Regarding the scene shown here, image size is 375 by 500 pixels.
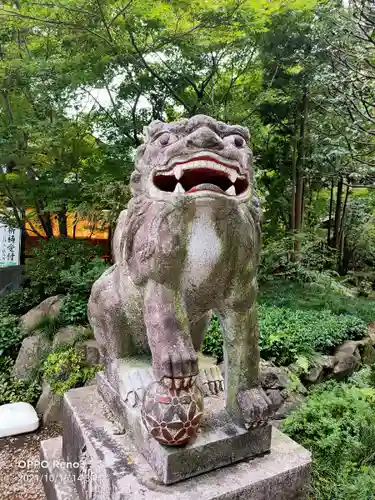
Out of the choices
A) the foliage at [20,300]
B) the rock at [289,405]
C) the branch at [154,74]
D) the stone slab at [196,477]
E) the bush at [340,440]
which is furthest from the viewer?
the foliage at [20,300]

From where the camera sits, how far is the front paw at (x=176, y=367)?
1554 millimetres

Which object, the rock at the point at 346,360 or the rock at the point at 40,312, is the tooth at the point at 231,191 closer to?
the rock at the point at 346,360

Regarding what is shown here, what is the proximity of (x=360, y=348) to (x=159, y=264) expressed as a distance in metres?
4.75

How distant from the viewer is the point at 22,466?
3.58 meters

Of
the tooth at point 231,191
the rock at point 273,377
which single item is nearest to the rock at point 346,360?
the rock at point 273,377

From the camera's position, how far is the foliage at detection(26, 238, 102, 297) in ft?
19.5

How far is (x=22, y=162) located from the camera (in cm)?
574

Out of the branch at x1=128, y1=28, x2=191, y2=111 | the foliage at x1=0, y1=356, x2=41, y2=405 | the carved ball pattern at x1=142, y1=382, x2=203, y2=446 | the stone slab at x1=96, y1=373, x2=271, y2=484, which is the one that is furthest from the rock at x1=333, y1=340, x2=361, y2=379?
the branch at x1=128, y1=28, x2=191, y2=111

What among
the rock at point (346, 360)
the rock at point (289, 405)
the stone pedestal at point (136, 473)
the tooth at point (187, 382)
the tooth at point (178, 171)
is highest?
the tooth at point (178, 171)

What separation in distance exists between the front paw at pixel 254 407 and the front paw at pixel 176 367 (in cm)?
30

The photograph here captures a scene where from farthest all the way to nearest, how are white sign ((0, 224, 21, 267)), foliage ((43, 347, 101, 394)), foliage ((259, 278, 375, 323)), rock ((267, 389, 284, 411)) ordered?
foliage ((259, 278, 375, 323)), white sign ((0, 224, 21, 267)), foliage ((43, 347, 101, 394)), rock ((267, 389, 284, 411))

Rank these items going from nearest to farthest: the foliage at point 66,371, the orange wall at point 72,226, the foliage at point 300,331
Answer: the foliage at point 66,371 → the foliage at point 300,331 → the orange wall at point 72,226

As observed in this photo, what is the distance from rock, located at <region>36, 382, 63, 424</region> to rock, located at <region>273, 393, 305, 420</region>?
2303mm

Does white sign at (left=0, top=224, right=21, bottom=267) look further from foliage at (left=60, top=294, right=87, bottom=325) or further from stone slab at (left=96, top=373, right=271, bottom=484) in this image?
stone slab at (left=96, top=373, right=271, bottom=484)
